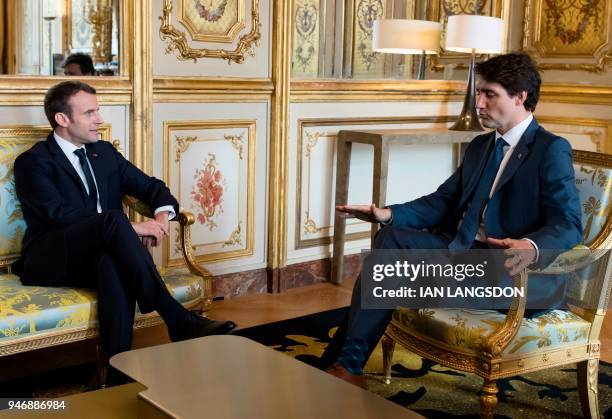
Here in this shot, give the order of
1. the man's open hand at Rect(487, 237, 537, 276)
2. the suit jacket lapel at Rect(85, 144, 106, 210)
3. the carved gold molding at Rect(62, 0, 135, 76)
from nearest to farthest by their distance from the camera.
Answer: the man's open hand at Rect(487, 237, 537, 276) < the suit jacket lapel at Rect(85, 144, 106, 210) < the carved gold molding at Rect(62, 0, 135, 76)

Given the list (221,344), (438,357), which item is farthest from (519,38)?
(221,344)

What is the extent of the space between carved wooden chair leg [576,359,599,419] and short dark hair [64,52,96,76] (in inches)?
88.7

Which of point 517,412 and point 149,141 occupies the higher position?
point 149,141

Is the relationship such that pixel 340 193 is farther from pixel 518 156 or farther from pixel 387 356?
pixel 518 156

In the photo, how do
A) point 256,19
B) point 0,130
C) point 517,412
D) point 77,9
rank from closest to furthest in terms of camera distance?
point 517,412 < point 0,130 < point 77,9 < point 256,19

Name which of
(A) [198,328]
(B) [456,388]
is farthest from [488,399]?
(A) [198,328]

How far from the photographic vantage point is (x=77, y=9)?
363 cm

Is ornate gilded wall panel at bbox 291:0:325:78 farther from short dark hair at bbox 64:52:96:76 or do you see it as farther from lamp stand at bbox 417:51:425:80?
short dark hair at bbox 64:52:96:76

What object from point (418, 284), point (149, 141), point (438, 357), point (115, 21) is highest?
point (115, 21)

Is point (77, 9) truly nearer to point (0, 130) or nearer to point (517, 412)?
point (0, 130)

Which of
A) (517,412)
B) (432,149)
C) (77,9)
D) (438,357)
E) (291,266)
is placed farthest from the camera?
(432,149)

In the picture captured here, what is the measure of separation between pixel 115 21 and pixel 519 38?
268 cm

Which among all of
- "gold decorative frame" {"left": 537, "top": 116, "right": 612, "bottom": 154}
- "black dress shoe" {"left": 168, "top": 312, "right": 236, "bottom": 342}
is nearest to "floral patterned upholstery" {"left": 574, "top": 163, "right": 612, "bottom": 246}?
"black dress shoe" {"left": 168, "top": 312, "right": 236, "bottom": 342}

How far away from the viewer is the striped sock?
8.72 ft
